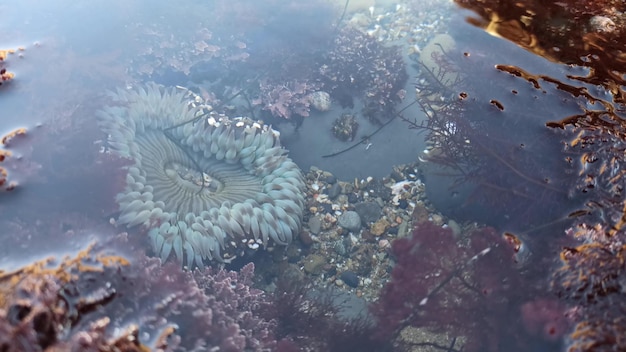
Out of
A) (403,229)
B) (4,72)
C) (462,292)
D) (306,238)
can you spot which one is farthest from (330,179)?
(4,72)

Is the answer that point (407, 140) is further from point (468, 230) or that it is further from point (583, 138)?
point (583, 138)

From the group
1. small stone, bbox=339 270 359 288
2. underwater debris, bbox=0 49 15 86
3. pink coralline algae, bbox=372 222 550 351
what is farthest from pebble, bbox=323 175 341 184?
underwater debris, bbox=0 49 15 86

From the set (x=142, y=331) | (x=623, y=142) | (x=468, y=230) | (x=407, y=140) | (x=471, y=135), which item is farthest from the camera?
(x=407, y=140)

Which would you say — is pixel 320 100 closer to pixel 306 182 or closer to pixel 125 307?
pixel 306 182

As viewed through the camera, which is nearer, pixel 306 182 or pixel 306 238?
pixel 306 238

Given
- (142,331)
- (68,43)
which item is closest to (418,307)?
(142,331)

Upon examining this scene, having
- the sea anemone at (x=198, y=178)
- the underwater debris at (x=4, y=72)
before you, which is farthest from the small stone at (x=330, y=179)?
the underwater debris at (x=4, y=72)

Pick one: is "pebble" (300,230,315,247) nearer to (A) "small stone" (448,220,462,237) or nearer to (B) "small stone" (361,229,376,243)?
(B) "small stone" (361,229,376,243)
